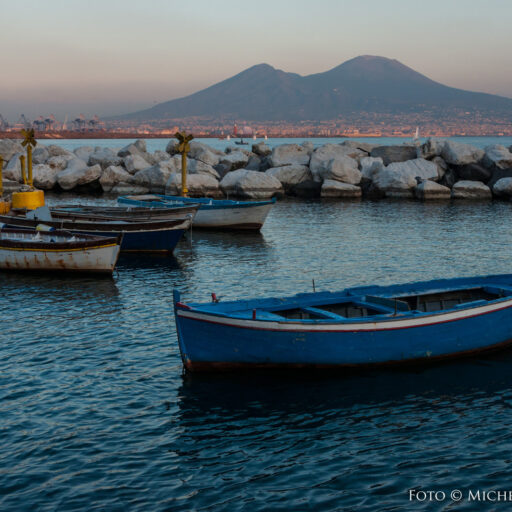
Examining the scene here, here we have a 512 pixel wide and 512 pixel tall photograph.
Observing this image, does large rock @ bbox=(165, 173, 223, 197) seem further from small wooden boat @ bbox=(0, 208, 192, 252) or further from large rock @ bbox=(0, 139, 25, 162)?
large rock @ bbox=(0, 139, 25, 162)

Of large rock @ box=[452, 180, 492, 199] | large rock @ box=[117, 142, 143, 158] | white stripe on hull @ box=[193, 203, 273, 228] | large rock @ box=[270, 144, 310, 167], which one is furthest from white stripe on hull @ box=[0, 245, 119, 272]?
large rock @ box=[117, 142, 143, 158]

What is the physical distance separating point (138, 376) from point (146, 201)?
93.7 ft

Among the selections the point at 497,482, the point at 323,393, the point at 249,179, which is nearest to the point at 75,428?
the point at 323,393

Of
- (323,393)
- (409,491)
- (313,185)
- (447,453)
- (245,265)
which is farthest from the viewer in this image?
(313,185)

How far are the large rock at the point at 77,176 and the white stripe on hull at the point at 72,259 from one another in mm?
41467

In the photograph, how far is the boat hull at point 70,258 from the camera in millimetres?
27172

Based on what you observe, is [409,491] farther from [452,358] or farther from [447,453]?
[452,358]

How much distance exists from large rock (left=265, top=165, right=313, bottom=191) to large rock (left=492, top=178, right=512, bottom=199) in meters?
17.8

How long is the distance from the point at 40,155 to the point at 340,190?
127ft

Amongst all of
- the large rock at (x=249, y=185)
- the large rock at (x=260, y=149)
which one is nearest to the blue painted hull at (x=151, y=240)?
the large rock at (x=249, y=185)

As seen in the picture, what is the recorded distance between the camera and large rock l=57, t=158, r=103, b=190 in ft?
222

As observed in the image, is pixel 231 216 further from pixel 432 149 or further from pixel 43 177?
pixel 43 177

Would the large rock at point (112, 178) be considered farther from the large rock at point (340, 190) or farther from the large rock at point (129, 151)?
the large rock at point (340, 190)

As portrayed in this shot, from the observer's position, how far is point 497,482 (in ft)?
37.5
